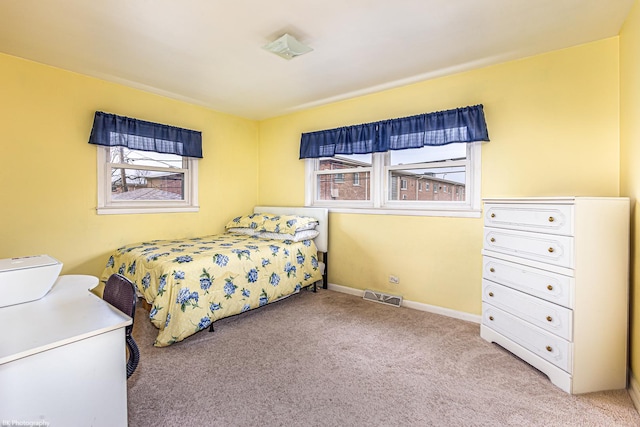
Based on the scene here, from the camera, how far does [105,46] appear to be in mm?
2418

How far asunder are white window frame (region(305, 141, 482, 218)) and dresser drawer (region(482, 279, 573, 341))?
76 cm

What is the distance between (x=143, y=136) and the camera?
3.35m

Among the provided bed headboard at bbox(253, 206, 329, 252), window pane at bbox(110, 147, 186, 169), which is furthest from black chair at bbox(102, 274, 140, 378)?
bed headboard at bbox(253, 206, 329, 252)

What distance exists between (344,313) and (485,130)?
7.09 ft

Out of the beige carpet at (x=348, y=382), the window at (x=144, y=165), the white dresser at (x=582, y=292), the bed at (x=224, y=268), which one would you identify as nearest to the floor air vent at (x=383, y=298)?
the beige carpet at (x=348, y=382)

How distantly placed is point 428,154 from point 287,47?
1.77 m

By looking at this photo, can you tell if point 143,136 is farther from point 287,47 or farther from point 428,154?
point 428,154

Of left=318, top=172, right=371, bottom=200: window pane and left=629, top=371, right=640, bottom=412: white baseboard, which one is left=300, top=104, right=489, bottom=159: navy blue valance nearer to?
left=318, top=172, right=371, bottom=200: window pane

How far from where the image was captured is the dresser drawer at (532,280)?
6.22ft

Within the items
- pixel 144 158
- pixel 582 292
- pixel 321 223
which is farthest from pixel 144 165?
pixel 582 292

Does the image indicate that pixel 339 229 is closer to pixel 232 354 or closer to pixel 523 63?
pixel 232 354

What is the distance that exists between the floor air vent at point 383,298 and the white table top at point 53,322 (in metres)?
2.67

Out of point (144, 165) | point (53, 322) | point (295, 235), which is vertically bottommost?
point (53, 322)

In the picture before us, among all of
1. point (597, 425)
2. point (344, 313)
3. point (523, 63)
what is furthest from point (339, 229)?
point (597, 425)
